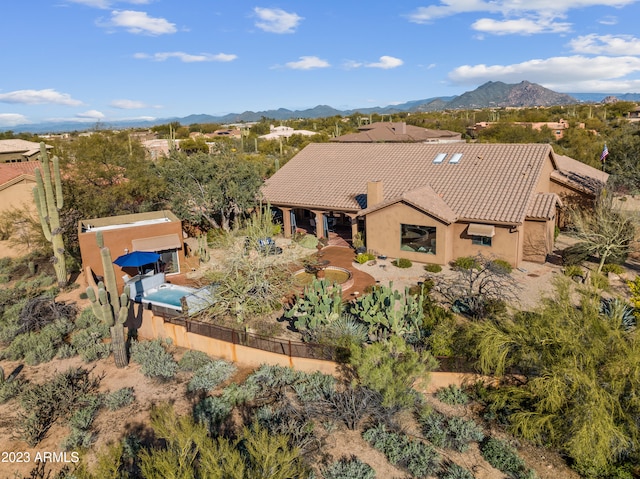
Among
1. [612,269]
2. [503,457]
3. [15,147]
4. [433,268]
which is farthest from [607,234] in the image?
[15,147]

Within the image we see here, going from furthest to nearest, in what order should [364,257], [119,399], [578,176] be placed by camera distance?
[578,176], [364,257], [119,399]

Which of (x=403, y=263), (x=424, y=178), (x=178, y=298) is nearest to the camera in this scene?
(x=178, y=298)

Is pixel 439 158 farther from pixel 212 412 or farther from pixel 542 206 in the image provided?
pixel 212 412

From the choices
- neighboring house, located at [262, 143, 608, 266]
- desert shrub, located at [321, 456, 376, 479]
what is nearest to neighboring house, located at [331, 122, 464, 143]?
neighboring house, located at [262, 143, 608, 266]

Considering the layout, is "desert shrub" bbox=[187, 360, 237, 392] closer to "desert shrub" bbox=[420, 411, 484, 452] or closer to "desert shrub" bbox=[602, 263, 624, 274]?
"desert shrub" bbox=[420, 411, 484, 452]

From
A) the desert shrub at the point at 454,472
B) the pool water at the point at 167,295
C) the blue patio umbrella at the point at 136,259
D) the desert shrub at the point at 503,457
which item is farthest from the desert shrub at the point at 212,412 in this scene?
the blue patio umbrella at the point at 136,259

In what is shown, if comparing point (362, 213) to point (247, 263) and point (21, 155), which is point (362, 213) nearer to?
point (247, 263)
